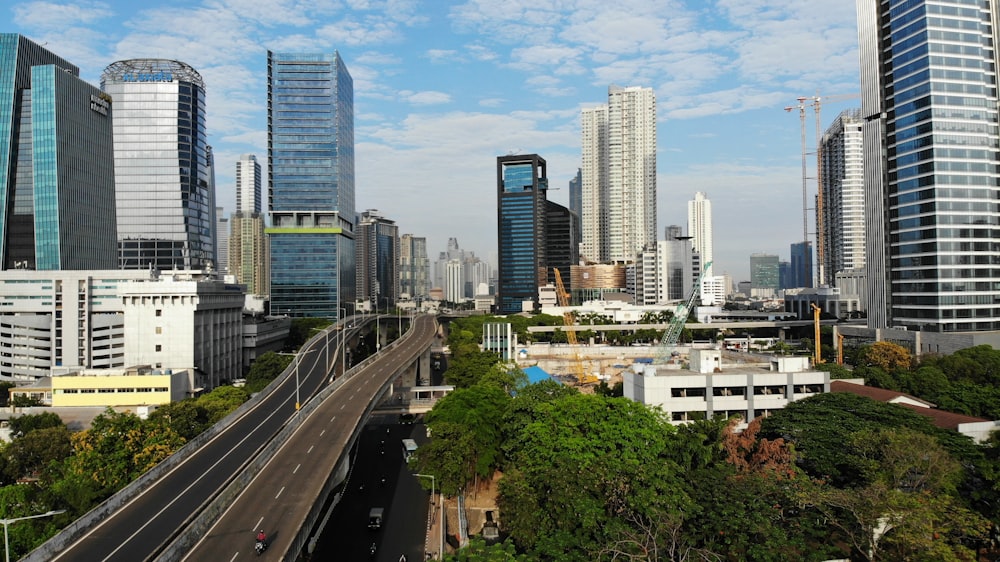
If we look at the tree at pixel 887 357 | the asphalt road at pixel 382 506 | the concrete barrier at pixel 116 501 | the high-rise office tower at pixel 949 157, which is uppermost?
the high-rise office tower at pixel 949 157

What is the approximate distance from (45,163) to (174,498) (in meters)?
138

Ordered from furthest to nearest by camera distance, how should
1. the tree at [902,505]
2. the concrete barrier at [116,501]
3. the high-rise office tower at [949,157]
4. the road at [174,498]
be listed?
1. the high-rise office tower at [949,157]
2. the road at [174,498]
3. the tree at [902,505]
4. the concrete barrier at [116,501]

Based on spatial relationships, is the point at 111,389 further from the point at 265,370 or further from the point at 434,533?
the point at 434,533

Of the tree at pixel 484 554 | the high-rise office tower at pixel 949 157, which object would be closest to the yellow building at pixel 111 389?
the tree at pixel 484 554

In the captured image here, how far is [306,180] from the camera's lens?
197000 millimetres

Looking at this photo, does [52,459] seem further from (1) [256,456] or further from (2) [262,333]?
(2) [262,333]

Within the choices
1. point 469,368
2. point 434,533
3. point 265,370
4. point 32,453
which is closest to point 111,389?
point 265,370

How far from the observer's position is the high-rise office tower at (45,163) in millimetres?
145375

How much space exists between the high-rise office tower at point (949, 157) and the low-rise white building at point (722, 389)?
2082 inches

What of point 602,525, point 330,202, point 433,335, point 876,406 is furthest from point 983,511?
point 330,202

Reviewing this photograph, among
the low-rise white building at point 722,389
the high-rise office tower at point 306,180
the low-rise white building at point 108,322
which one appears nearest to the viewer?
the low-rise white building at point 722,389

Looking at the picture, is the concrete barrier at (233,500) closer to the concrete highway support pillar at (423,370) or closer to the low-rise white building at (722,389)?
the low-rise white building at (722,389)

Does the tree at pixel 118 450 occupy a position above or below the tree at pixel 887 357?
below

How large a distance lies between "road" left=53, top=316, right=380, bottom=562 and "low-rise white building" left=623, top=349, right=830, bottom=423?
35.2 meters
